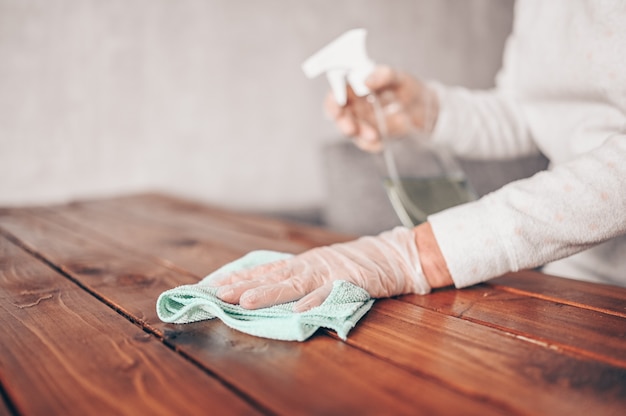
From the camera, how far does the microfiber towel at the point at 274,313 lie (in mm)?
449

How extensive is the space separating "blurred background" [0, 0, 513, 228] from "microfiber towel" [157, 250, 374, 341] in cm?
103

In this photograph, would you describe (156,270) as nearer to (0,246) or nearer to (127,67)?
(0,246)

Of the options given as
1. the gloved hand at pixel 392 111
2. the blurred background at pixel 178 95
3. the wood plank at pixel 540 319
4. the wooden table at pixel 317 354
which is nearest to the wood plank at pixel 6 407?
the wooden table at pixel 317 354

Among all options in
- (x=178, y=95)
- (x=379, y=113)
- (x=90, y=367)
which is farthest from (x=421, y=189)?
(x=178, y=95)

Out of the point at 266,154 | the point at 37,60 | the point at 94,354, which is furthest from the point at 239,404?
the point at 266,154

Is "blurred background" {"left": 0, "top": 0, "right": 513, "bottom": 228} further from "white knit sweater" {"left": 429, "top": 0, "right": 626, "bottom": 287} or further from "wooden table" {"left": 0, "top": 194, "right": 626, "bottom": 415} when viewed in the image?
"wooden table" {"left": 0, "top": 194, "right": 626, "bottom": 415}

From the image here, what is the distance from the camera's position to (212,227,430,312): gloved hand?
1.68 ft

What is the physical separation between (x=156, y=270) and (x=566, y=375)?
1.67ft

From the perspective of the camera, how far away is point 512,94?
102cm

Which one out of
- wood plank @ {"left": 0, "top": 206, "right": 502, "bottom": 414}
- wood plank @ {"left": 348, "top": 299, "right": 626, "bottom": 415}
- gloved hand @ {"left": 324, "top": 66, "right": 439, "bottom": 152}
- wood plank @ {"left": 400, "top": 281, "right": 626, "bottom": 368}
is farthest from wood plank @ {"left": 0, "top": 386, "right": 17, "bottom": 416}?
gloved hand @ {"left": 324, "top": 66, "right": 439, "bottom": 152}

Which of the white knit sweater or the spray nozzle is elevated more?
the spray nozzle

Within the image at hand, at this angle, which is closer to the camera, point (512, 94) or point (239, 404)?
point (239, 404)

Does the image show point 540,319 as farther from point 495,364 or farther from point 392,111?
point 392,111

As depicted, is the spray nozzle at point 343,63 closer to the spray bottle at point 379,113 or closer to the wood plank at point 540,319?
the spray bottle at point 379,113
